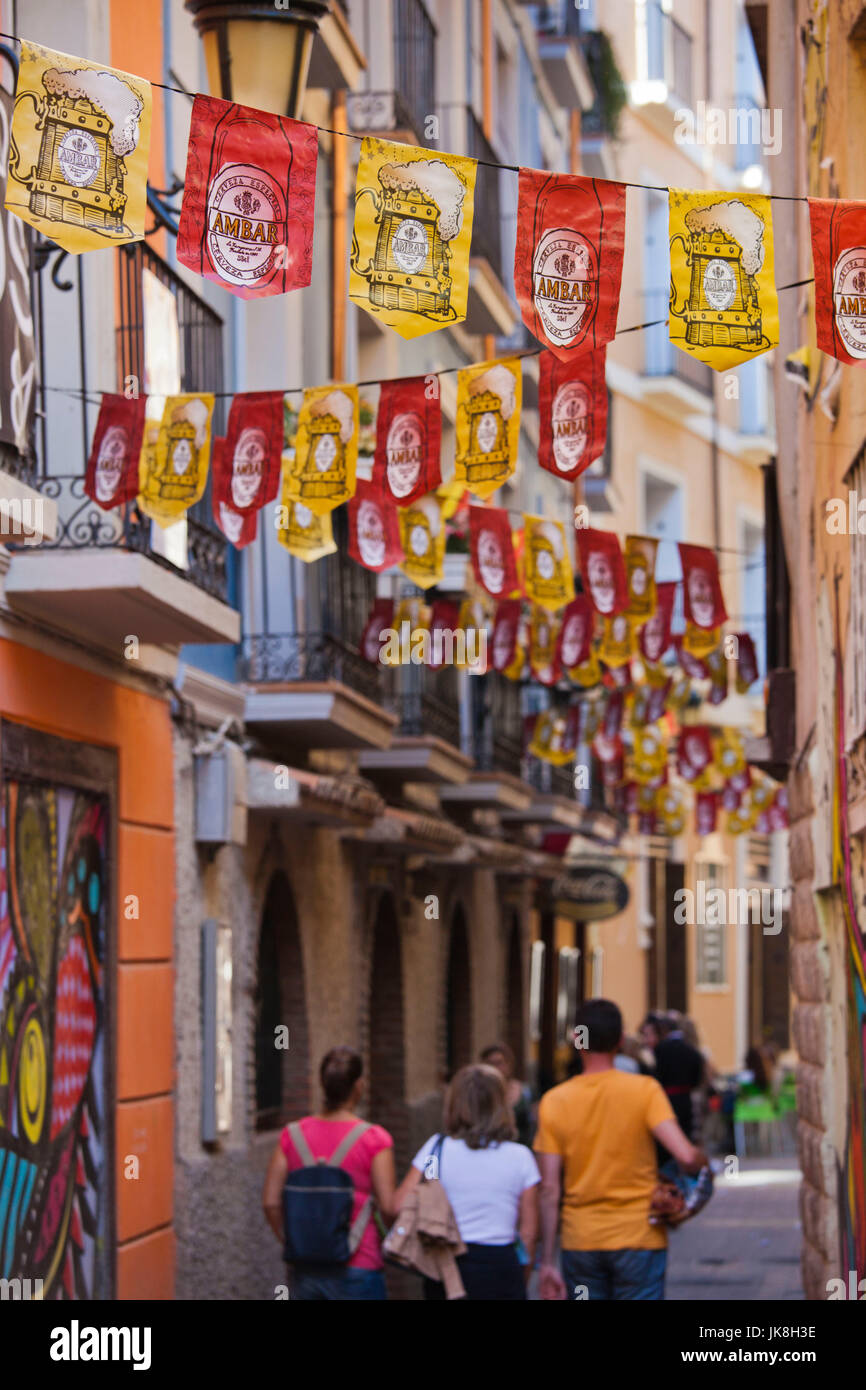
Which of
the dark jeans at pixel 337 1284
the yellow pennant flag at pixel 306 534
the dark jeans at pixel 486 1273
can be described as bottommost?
the dark jeans at pixel 337 1284

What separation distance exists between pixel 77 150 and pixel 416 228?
1.05 metres

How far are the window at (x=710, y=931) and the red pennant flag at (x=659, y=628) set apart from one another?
64.7 feet

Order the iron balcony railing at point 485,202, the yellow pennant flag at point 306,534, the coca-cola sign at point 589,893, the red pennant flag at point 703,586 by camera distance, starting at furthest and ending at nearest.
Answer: the coca-cola sign at point 589,893
the iron balcony railing at point 485,202
the red pennant flag at point 703,586
the yellow pennant flag at point 306,534

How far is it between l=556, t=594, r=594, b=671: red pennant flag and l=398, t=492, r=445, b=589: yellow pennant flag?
3985 mm

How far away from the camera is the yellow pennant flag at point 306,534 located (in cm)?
974

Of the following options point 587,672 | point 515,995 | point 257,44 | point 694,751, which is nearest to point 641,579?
point 587,672

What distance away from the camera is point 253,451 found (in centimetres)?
942

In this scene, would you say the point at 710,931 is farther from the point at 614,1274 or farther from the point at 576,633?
the point at 614,1274

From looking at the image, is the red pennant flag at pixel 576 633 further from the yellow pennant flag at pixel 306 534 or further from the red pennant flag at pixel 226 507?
the red pennant flag at pixel 226 507

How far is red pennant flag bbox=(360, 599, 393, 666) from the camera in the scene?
14.5m

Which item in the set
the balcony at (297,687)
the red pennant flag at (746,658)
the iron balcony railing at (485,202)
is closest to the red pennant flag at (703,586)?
the red pennant flag at (746,658)

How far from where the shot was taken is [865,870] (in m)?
8.08

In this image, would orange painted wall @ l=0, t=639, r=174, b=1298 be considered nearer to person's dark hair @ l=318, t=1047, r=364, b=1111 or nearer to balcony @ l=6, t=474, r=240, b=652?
balcony @ l=6, t=474, r=240, b=652

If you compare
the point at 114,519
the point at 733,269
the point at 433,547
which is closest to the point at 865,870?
the point at 733,269
